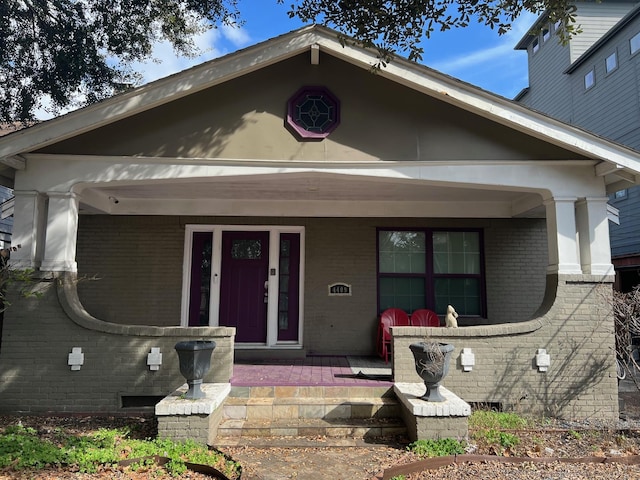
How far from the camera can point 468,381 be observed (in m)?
5.65

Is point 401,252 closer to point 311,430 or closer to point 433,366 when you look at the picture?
point 433,366

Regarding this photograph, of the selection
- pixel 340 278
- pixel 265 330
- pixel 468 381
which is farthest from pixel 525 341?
pixel 265 330

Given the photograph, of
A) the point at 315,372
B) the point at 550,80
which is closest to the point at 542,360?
the point at 315,372

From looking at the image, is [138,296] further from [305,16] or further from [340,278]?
A: [305,16]

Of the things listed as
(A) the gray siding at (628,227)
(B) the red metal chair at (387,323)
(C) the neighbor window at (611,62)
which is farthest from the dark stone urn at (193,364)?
(C) the neighbor window at (611,62)

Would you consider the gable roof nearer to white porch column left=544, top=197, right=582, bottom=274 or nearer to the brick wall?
white porch column left=544, top=197, right=582, bottom=274

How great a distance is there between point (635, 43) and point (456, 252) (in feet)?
30.1

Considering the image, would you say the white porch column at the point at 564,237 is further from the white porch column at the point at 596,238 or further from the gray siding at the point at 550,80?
the gray siding at the point at 550,80

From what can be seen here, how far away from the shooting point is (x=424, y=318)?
303 inches

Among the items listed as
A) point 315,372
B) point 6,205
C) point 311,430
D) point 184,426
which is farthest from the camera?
point 6,205

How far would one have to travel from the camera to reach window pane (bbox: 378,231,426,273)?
26.6ft

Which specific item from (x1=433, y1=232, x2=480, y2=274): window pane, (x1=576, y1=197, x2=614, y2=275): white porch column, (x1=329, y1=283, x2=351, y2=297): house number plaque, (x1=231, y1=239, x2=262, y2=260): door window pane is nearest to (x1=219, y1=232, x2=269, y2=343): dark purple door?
(x1=231, y1=239, x2=262, y2=260): door window pane

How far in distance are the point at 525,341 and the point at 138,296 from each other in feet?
20.7

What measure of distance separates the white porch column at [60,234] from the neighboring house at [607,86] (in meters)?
10.5
